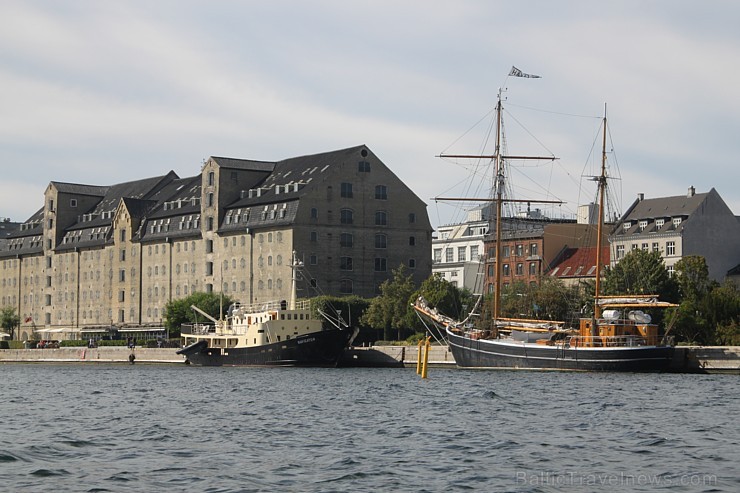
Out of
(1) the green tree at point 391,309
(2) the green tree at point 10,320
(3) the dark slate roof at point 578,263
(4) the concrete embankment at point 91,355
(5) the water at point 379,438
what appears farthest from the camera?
(2) the green tree at point 10,320

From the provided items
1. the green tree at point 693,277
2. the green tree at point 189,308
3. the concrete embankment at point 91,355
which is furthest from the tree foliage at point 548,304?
the green tree at point 189,308

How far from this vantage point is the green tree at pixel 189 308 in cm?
14162

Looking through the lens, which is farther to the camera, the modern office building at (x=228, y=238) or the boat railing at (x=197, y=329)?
the modern office building at (x=228, y=238)

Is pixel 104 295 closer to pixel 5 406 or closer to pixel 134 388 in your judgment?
pixel 134 388

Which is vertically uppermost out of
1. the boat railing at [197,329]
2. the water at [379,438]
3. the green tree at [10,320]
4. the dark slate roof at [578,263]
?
the dark slate roof at [578,263]

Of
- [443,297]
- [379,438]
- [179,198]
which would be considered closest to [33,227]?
[179,198]

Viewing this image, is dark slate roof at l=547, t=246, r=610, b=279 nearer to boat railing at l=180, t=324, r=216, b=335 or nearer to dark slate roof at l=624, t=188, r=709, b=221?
dark slate roof at l=624, t=188, r=709, b=221

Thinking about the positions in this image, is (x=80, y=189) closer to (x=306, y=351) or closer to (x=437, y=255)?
(x=437, y=255)

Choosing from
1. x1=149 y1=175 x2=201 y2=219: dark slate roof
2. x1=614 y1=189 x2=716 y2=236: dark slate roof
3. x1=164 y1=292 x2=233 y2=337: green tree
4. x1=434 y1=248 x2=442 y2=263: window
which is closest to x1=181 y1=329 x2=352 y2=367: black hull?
x1=164 y1=292 x2=233 y2=337: green tree

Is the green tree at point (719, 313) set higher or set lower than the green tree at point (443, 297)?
lower

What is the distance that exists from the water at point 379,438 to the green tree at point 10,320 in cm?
11193

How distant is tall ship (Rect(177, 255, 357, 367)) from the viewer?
106625 mm

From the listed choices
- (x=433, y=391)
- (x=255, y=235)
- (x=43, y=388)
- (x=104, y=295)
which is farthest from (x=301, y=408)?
(x=104, y=295)

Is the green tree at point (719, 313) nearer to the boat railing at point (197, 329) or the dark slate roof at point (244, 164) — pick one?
the boat railing at point (197, 329)
